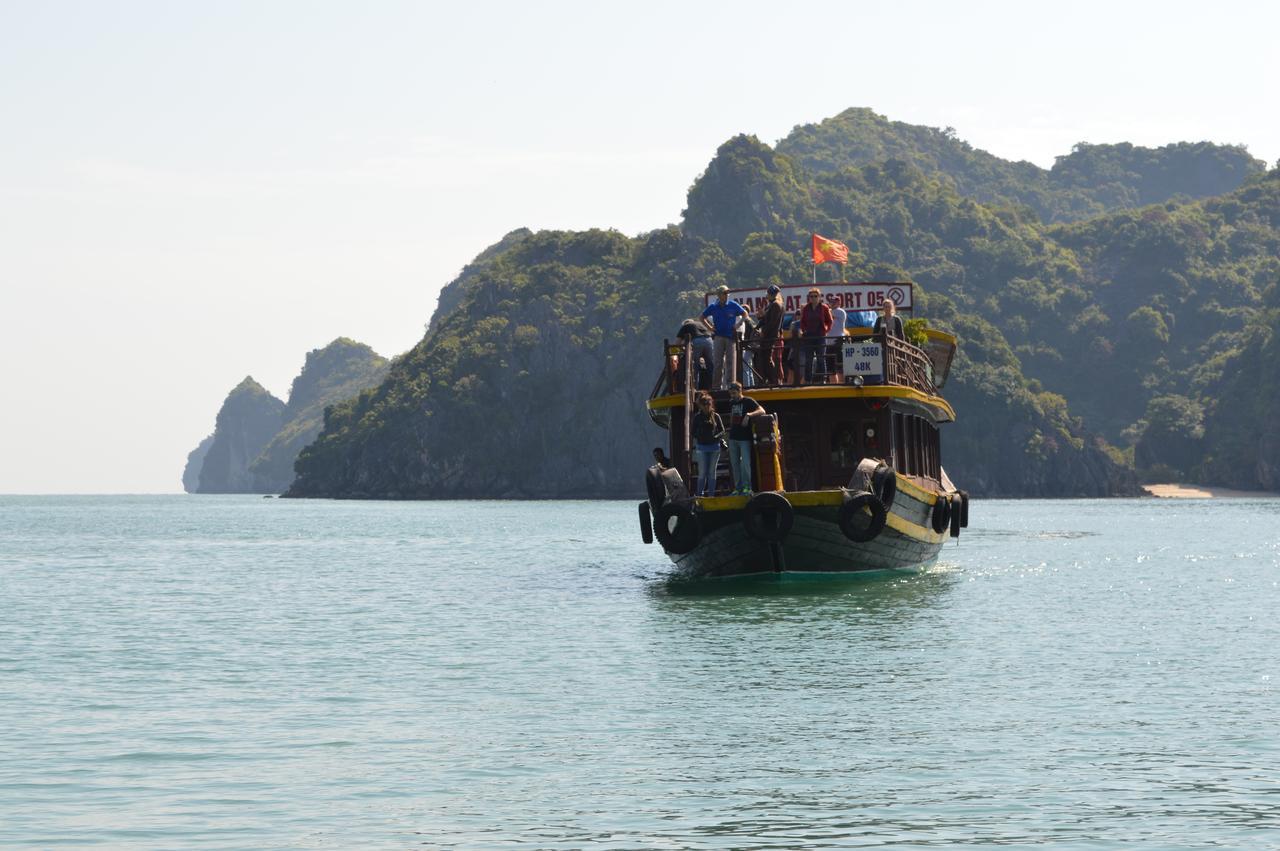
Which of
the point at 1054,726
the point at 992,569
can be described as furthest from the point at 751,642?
the point at 992,569

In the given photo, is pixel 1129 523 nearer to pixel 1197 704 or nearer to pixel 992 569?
pixel 992 569

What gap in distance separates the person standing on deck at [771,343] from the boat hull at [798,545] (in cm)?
290

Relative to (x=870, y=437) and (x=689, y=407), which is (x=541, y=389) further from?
(x=689, y=407)

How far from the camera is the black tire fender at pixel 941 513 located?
33.0m

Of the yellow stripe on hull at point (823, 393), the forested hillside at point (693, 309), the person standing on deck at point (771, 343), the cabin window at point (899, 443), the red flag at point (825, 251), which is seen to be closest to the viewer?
the yellow stripe on hull at point (823, 393)

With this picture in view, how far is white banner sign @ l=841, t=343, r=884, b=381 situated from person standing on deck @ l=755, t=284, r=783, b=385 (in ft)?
3.84

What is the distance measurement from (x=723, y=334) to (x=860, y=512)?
3.86 m

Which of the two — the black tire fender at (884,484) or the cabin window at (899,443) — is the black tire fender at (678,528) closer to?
the black tire fender at (884,484)

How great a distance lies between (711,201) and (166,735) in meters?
181

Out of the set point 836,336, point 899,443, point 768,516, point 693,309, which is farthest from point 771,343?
point 693,309

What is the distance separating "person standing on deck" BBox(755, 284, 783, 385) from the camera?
91.9ft

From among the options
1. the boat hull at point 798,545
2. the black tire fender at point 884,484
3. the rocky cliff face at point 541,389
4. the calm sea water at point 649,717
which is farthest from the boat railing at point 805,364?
the rocky cliff face at point 541,389

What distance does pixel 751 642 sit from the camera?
2033cm

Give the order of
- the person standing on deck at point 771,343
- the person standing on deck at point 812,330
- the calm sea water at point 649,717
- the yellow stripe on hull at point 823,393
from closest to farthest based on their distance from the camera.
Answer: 1. the calm sea water at point 649,717
2. the yellow stripe on hull at point 823,393
3. the person standing on deck at point 771,343
4. the person standing on deck at point 812,330
